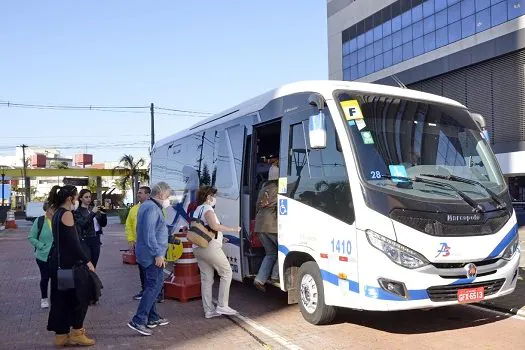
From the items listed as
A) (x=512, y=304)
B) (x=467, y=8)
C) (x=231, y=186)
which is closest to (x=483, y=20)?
(x=467, y=8)

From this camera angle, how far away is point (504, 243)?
612cm

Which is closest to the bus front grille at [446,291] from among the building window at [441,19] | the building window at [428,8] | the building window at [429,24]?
the building window at [441,19]

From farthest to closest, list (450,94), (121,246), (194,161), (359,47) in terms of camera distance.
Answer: (359,47)
(450,94)
(121,246)
(194,161)

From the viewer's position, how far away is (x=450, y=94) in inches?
1337

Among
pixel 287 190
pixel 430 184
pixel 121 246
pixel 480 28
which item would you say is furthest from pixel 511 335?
pixel 480 28

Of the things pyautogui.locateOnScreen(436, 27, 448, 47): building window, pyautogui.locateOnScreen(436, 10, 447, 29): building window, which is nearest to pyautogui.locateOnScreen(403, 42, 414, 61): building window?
pyautogui.locateOnScreen(436, 27, 448, 47): building window

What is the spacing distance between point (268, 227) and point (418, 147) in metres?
2.44

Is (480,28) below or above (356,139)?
above

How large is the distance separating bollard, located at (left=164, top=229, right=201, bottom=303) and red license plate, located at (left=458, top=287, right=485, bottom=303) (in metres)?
4.26

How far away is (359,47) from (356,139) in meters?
36.9

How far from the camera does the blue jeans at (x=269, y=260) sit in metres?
7.70

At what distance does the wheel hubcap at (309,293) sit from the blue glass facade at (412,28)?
2682 centimetres

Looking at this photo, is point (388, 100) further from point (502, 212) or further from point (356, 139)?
point (502, 212)

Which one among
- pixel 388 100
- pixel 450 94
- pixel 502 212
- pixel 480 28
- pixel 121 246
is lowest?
pixel 121 246
